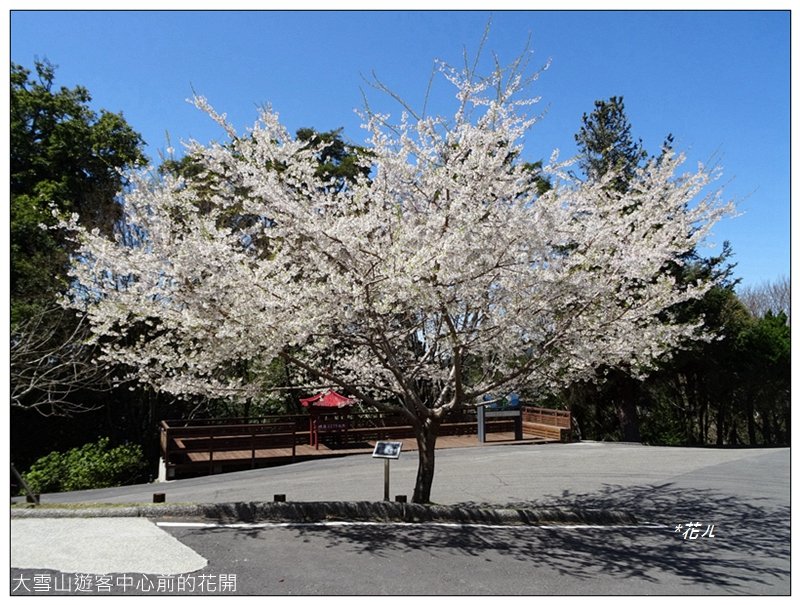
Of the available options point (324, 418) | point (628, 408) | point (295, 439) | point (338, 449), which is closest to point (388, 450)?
point (295, 439)

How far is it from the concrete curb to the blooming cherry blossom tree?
1.39 m

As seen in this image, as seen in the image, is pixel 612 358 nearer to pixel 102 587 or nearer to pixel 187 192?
pixel 187 192

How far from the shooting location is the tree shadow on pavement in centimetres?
577

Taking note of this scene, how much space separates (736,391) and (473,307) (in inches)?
895

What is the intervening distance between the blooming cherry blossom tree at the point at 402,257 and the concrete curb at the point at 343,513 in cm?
139

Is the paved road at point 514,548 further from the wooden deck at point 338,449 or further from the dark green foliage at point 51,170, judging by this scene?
the dark green foliage at point 51,170

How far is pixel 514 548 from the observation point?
6.37 meters

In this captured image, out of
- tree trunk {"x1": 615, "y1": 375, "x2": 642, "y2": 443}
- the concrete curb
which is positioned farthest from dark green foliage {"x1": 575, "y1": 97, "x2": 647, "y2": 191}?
the concrete curb

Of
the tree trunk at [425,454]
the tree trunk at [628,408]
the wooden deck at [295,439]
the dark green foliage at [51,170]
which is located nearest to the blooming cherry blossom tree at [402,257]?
the tree trunk at [425,454]

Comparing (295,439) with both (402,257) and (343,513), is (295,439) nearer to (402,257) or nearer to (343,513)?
(343,513)

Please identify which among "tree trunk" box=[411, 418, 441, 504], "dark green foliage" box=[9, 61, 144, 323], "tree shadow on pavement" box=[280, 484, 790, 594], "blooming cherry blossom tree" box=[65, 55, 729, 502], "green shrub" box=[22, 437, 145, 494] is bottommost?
"green shrub" box=[22, 437, 145, 494]

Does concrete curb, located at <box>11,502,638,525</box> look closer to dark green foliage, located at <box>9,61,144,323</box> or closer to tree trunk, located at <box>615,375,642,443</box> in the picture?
dark green foliage, located at <box>9,61,144,323</box>

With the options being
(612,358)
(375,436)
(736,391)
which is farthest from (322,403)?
(736,391)

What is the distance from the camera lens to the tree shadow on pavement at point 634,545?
5766 millimetres
